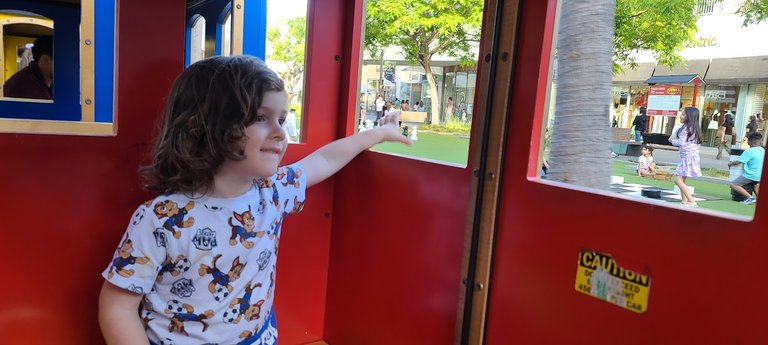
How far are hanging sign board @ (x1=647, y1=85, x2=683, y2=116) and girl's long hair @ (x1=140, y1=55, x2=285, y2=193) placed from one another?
203 cm

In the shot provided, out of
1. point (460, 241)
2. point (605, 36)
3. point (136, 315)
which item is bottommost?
point (136, 315)

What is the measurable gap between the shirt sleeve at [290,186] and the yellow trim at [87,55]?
1.37m

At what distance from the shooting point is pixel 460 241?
5.25 ft

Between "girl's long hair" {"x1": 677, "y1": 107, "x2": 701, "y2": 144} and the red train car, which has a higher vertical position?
"girl's long hair" {"x1": 677, "y1": 107, "x2": 701, "y2": 144}

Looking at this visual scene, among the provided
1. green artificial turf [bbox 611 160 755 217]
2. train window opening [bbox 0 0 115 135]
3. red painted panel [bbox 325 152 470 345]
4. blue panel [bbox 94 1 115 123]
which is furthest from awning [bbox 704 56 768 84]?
train window opening [bbox 0 0 115 135]

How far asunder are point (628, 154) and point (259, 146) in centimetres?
282

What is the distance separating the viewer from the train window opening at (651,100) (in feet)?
5.66

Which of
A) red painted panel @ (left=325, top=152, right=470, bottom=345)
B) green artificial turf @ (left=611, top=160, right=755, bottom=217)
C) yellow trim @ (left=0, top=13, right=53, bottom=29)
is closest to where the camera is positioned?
red painted panel @ (left=325, top=152, right=470, bottom=345)

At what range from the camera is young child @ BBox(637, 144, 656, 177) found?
3.00 m

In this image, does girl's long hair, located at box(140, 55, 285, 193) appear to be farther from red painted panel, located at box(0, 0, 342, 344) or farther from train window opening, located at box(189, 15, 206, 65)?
train window opening, located at box(189, 15, 206, 65)

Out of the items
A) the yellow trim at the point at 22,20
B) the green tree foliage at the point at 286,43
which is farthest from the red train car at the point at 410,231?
the yellow trim at the point at 22,20

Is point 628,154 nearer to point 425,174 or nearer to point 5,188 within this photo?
point 425,174

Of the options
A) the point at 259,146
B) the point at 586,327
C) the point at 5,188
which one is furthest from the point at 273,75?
the point at 586,327

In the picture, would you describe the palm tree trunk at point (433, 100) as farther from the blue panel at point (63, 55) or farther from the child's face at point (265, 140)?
the blue panel at point (63, 55)
